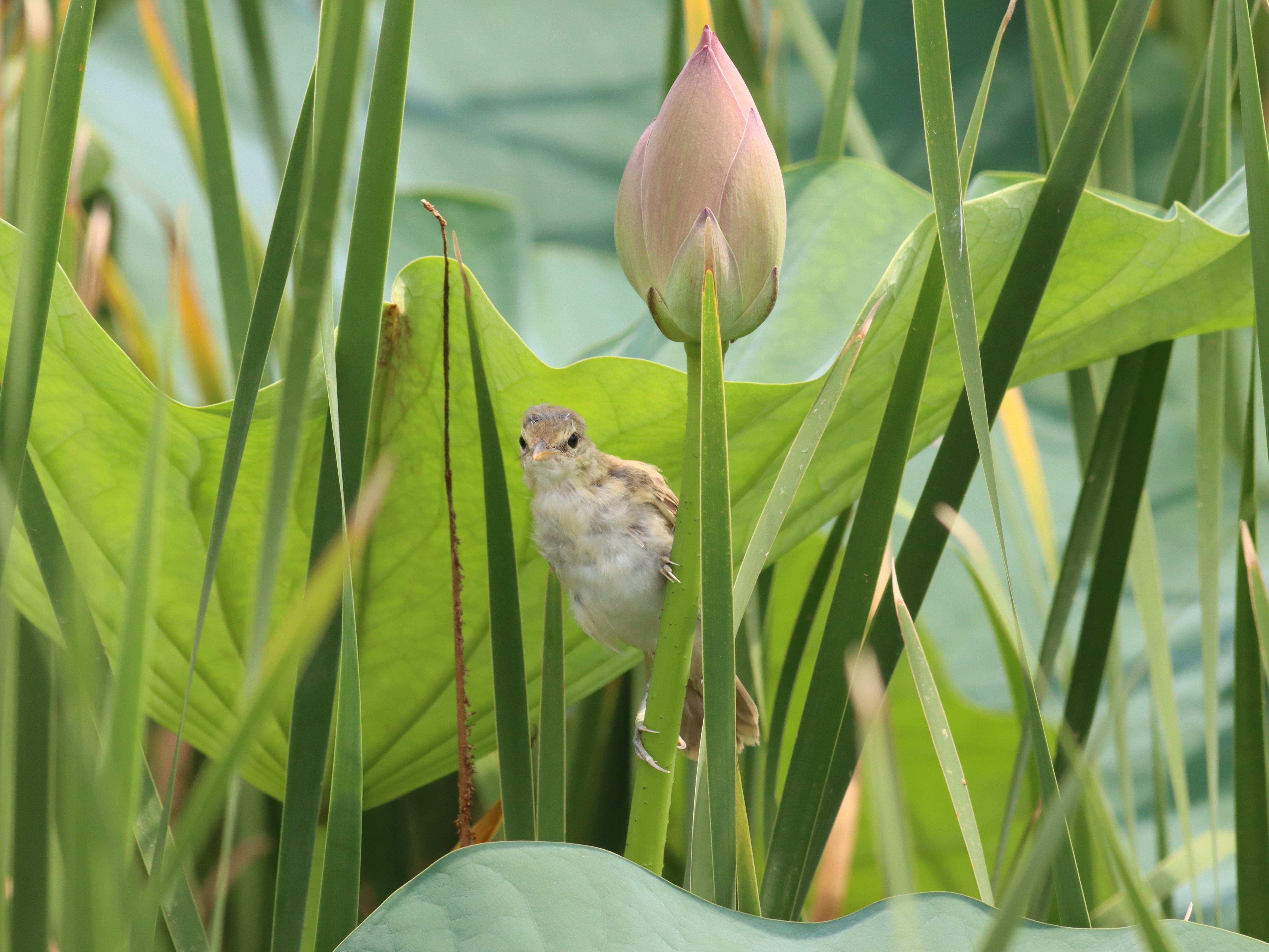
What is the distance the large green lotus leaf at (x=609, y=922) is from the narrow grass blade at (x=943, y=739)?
21mm

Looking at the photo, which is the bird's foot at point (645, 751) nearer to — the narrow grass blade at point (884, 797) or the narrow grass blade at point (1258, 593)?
the narrow grass blade at point (884, 797)

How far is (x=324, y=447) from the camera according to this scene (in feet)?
1.33

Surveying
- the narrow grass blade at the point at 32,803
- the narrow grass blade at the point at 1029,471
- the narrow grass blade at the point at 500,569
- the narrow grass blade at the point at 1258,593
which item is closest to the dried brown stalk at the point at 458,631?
the narrow grass blade at the point at 500,569

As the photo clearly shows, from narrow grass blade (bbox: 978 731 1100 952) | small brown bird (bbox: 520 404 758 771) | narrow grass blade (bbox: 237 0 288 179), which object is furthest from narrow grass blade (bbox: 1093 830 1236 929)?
narrow grass blade (bbox: 237 0 288 179)

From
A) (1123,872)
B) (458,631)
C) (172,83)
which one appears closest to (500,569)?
(458,631)

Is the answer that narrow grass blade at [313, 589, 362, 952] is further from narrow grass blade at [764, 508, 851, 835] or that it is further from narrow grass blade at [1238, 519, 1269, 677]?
narrow grass blade at [1238, 519, 1269, 677]

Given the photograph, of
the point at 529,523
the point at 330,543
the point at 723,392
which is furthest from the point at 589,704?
the point at 723,392

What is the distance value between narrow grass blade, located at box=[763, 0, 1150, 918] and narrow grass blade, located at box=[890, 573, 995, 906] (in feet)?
0.16

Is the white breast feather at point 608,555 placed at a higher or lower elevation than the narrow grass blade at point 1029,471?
lower

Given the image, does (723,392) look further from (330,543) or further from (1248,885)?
(1248,885)

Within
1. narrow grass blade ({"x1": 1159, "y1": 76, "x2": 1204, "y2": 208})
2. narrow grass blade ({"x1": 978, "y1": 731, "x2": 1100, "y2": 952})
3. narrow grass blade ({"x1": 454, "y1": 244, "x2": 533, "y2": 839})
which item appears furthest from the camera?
narrow grass blade ({"x1": 1159, "y1": 76, "x2": 1204, "y2": 208})

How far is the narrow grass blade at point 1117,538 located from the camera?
57cm

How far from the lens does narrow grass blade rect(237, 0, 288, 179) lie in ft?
2.14

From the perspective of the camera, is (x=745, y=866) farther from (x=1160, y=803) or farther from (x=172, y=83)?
(x=172, y=83)
